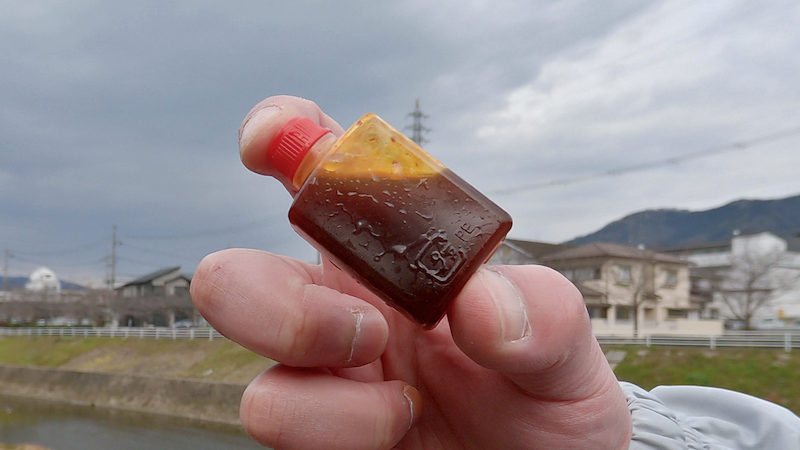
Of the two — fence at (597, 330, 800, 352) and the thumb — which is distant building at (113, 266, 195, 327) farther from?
the thumb

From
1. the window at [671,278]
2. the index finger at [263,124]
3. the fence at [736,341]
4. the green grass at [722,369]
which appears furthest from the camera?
the window at [671,278]

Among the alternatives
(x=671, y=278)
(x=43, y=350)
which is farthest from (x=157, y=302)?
(x=671, y=278)

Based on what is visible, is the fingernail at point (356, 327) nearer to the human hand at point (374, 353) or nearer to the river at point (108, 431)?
the human hand at point (374, 353)

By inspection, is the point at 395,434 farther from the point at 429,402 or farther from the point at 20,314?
the point at 20,314

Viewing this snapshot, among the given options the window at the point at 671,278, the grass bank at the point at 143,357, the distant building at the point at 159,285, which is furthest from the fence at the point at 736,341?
the distant building at the point at 159,285

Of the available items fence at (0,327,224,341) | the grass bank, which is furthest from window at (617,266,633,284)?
fence at (0,327,224,341)

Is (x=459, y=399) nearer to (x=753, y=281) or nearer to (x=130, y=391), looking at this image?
(x=130, y=391)
